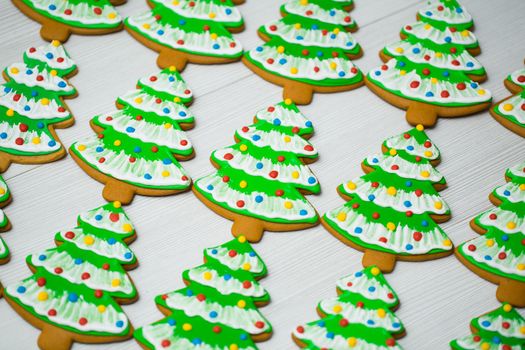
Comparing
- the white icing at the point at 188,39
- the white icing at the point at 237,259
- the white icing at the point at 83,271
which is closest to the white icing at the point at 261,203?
the white icing at the point at 237,259

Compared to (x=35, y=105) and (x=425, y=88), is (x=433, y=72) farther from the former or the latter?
(x=35, y=105)

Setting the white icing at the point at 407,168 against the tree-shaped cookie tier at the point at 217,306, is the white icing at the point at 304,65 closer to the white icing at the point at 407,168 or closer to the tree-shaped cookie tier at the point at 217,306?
the white icing at the point at 407,168

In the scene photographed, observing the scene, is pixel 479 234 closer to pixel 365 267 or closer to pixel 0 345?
pixel 365 267

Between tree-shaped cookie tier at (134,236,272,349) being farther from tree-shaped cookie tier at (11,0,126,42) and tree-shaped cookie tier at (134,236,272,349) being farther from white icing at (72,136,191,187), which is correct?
tree-shaped cookie tier at (11,0,126,42)

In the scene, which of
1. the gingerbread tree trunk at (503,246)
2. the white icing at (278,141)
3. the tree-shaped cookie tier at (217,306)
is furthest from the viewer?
the white icing at (278,141)

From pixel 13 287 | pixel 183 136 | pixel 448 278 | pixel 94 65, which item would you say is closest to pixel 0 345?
pixel 13 287
